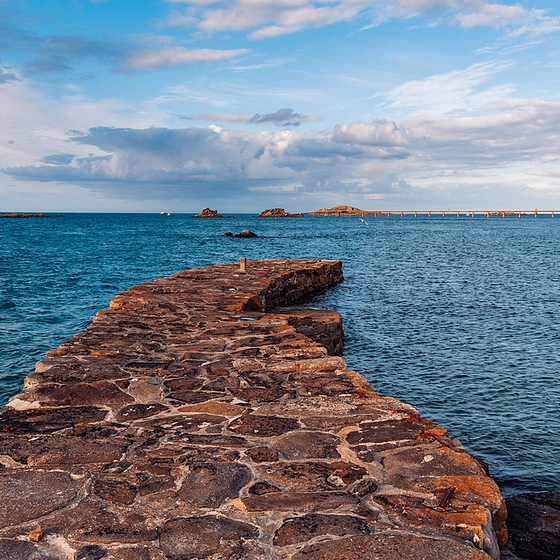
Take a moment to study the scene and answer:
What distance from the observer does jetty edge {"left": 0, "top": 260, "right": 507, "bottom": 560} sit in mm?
2912

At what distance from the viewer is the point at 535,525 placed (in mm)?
5668

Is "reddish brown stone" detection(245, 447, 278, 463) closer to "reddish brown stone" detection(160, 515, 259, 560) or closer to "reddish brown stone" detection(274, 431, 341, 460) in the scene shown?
"reddish brown stone" detection(274, 431, 341, 460)

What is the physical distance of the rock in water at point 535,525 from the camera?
17.3ft

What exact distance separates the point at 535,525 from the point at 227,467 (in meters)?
3.82

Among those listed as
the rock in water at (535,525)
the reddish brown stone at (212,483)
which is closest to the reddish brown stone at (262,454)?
the reddish brown stone at (212,483)

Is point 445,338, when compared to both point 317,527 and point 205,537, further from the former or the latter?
point 205,537

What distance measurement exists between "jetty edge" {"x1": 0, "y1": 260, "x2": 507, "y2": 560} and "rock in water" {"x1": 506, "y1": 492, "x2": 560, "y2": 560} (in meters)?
1.86

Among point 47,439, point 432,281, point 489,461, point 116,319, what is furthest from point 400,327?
point 47,439

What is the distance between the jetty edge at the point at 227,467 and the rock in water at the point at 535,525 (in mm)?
1863

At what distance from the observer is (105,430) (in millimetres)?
4367

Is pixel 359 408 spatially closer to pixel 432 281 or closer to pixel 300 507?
pixel 300 507

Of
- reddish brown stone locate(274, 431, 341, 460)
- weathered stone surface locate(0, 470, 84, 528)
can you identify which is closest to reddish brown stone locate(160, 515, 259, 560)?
weathered stone surface locate(0, 470, 84, 528)

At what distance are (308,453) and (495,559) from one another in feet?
4.51

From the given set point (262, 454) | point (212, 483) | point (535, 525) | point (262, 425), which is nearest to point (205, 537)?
point (212, 483)
